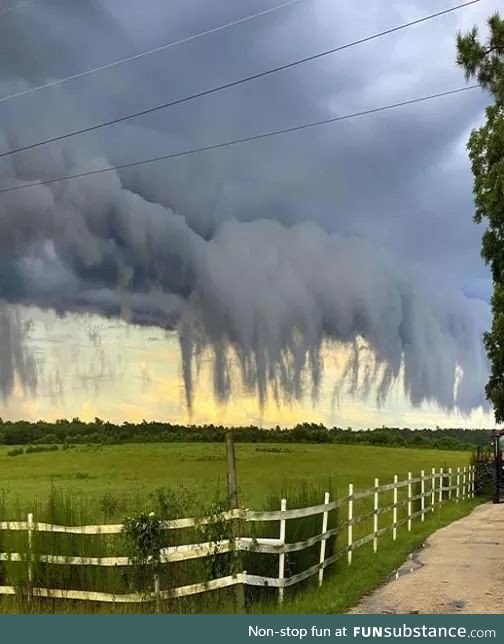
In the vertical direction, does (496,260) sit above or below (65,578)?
above

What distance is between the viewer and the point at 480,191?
2723 cm

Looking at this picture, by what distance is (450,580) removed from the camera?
12.2m

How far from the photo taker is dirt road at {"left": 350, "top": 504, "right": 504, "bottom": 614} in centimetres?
1010

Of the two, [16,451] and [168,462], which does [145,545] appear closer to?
[168,462]

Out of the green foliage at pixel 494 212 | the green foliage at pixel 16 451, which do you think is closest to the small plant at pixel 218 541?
the green foliage at pixel 494 212

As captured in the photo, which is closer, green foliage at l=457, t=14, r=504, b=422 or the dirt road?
the dirt road

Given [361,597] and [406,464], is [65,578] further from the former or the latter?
[406,464]

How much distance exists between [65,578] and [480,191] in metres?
20.5

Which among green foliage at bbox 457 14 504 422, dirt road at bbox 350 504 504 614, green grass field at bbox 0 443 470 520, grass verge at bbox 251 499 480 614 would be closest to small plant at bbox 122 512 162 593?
grass verge at bbox 251 499 480 614

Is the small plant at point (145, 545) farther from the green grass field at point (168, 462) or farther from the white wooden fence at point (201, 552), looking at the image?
the green grass field at point (168, 462)

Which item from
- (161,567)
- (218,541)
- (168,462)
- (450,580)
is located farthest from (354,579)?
(168,462)

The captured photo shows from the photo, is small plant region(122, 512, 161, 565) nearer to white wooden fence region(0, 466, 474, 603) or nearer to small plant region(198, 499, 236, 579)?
white wooden fence region(0, 466, 474, 603)

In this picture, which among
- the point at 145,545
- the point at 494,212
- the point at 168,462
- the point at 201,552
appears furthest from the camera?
the point at 168,462

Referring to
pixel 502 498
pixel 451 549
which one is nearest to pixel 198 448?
pixel 502 498
